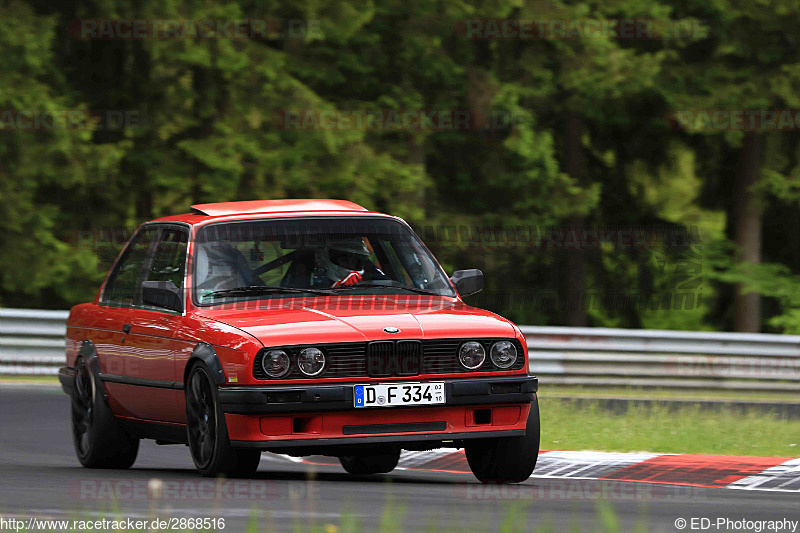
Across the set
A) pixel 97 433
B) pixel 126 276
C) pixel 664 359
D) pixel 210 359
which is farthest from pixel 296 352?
pixel 664 359

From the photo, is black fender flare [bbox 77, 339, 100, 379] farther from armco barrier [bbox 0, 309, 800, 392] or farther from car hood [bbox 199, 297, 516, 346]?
armco barrier [bbox 0, 309, 800, 392]

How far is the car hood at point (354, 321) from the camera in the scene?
8352 millimetres

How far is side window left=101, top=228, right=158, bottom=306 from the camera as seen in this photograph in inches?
417

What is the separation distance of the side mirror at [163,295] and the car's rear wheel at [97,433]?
1.05 meters

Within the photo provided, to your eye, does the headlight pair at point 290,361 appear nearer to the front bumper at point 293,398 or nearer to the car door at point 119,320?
the front bumper at point 293,398

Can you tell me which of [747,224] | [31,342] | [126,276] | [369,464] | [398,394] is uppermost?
[126,276]

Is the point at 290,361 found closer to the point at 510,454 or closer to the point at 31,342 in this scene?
the point at 510,454

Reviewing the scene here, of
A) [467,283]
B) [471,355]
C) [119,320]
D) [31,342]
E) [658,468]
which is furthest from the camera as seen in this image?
[31,342]

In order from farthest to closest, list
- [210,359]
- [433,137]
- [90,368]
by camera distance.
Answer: [433,137] < [90,368] < [210,359]

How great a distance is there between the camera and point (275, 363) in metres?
8.30

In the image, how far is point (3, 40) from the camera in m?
22.7

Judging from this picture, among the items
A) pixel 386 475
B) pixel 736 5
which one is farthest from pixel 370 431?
pixel 736 5

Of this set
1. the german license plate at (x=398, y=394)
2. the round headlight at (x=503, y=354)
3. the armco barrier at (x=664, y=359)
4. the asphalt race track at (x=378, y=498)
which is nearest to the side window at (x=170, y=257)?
the asphalt race track at (x=378, y=498)

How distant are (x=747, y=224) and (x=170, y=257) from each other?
19.3 m
